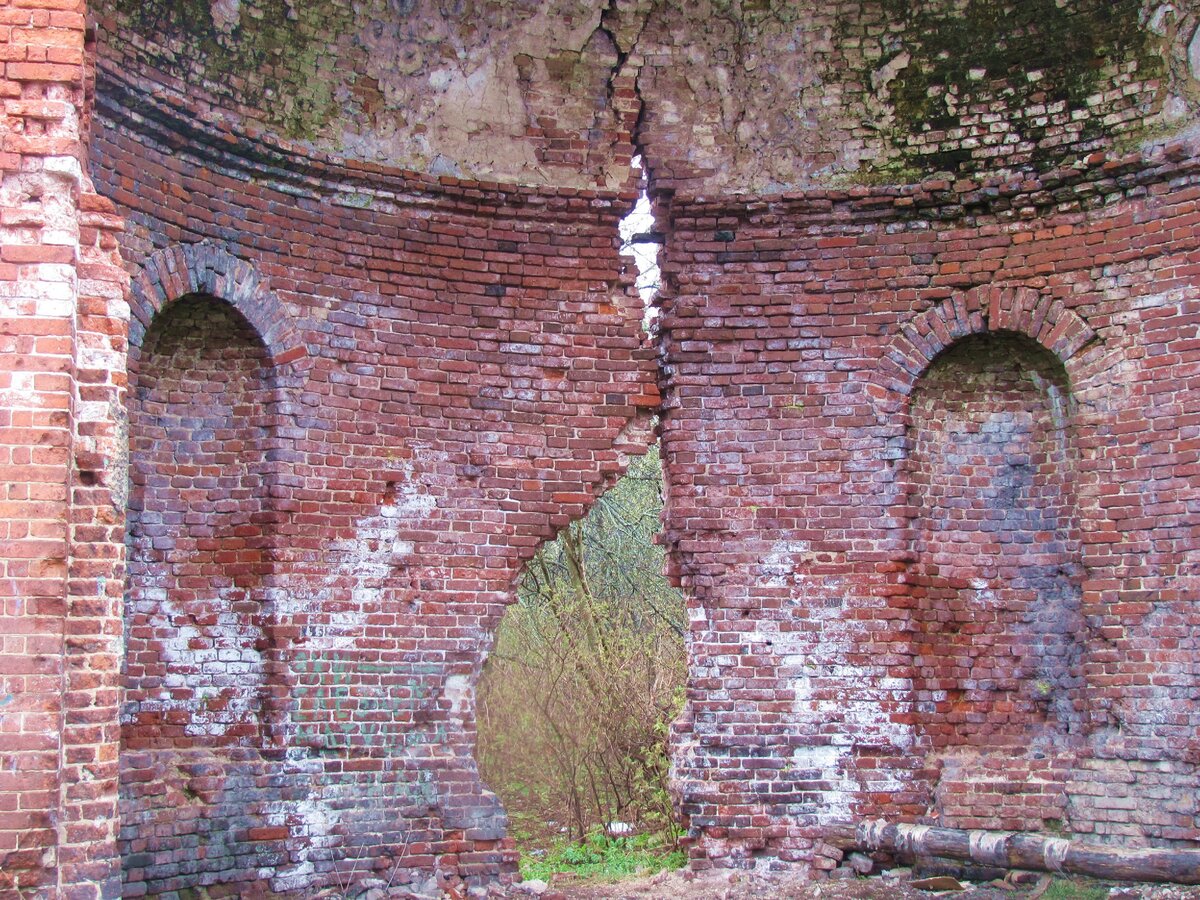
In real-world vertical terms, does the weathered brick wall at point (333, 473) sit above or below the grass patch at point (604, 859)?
above

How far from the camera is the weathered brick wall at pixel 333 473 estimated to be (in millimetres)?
7102

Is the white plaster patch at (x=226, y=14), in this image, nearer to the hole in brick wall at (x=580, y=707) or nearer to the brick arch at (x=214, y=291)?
the brick arch at (x=214, y=291)

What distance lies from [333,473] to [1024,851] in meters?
4.60

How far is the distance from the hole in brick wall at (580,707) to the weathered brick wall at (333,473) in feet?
6.41

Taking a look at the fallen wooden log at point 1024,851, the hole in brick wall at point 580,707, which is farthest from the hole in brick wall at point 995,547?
the hole in brick wall at point 580,707

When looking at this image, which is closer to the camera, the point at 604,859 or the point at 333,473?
the point at 333,473

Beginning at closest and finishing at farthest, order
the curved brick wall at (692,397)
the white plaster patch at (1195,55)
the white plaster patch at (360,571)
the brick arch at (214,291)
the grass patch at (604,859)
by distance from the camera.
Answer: the brick arch at (214,291) < the curved brick wall at (692,397) < the white plaster patch at (360,571) < the white plaster patch at (1195,55) < the grass patch at (604,859)

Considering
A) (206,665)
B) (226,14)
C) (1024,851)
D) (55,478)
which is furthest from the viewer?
(226,14)

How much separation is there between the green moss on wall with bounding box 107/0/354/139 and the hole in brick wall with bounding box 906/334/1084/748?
441 cm

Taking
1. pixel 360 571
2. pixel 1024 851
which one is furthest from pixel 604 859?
pixel 1024 851

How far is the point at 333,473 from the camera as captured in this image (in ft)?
25.1

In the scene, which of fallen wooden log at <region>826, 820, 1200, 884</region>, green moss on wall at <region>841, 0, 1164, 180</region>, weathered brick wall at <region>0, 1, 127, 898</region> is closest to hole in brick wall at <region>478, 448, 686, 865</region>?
fallen wooden log at <region>826, 820, 1200, 884</region>

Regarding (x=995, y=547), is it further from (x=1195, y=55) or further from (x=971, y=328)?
(x=1195, y=55)

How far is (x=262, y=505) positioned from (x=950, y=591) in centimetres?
441
